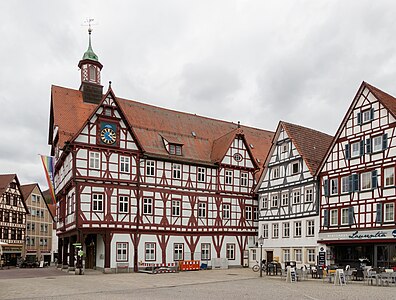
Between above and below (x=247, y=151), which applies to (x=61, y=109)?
above

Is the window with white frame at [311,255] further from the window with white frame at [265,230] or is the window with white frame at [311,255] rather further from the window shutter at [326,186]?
the window with white frame at [265,230]

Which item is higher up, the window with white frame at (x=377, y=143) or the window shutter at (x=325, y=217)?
the window with white frame at (x=377, y=143)

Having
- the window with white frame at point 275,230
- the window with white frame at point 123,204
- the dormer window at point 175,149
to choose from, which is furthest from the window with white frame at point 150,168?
the window with white frame at point 275,230

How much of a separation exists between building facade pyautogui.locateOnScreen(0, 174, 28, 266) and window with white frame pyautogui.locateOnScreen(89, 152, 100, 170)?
31434mm

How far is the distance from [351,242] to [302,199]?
6.37m

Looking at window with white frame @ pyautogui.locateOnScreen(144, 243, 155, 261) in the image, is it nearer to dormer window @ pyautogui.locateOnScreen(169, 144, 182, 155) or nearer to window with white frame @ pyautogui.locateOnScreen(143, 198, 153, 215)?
window with white frame @ pyautogui.locateOnScreen(143, 198, 153, 215)

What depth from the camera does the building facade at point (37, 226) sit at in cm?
7181

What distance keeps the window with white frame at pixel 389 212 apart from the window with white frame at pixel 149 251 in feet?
58.6

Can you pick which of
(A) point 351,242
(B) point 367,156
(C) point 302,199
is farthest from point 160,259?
(B) point 367,156

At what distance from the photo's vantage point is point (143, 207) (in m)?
40.1

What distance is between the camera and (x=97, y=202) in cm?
3744

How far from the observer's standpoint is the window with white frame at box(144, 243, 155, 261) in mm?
39719

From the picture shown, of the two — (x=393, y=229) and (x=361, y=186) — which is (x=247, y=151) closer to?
(x=361, y=186)

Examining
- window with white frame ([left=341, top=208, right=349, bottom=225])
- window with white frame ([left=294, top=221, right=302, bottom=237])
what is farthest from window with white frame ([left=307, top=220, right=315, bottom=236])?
window with white frame ([left=341, top=208, right=349, bottom=225])
